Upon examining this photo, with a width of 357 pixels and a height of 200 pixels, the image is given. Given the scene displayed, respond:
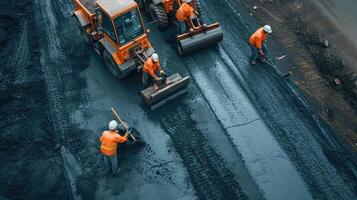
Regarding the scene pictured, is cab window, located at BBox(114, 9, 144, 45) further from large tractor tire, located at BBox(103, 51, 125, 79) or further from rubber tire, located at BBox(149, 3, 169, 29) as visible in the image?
rubber tire, located at BBox(149, 3, 169, 29)

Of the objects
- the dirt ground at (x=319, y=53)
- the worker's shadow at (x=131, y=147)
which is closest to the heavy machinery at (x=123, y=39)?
the worker's shadow at (x=131, y=147)

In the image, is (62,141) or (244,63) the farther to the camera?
(244,63)

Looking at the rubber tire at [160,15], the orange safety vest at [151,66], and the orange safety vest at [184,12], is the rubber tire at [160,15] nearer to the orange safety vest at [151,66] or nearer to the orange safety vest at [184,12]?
the orange safety vest at [184,12]

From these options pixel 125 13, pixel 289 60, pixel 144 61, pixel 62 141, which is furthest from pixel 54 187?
pixel 289 60

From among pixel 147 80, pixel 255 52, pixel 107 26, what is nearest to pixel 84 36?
Answer: pixel 107 26

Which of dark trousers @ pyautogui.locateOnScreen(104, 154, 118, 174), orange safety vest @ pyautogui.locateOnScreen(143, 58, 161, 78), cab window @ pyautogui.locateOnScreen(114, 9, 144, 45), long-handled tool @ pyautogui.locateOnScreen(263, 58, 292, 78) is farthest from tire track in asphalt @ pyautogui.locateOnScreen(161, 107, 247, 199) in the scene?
long-handled tool @ pyautogui.locateOnScreen(263, 58, 292, 78)

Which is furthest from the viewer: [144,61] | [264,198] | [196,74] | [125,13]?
[196,74]

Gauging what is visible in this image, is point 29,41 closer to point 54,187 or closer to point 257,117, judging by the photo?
point 54,187
